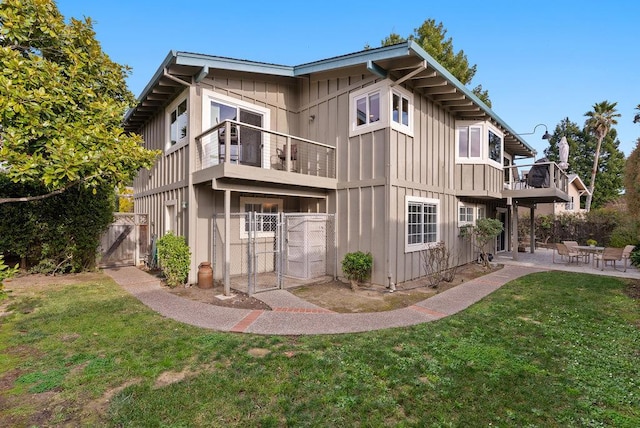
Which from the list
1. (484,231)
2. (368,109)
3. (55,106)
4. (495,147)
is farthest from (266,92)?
(495,147)

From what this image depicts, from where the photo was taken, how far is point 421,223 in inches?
384

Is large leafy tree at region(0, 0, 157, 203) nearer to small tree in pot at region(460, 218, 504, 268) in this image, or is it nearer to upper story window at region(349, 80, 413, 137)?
upper story window at region(349, 80, 413, 137)

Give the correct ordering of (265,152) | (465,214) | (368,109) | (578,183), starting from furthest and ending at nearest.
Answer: (578,183) < (465,214) < (265,152) < (368,109)

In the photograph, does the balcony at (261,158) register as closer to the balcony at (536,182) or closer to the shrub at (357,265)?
the shrub at (357,265)

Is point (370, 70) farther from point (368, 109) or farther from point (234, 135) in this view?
point (234, 135)

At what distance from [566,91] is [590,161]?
3277 centimetres

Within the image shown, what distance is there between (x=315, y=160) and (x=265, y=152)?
5.30 feet

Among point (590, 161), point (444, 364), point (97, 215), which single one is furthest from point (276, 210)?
point (590, 161)

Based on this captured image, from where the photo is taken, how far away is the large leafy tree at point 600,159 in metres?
36.0

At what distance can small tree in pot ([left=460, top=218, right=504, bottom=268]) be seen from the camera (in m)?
11.1

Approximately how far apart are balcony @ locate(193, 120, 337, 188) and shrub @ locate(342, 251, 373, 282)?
2.34 m

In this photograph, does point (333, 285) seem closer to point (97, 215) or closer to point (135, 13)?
point (97, 215)

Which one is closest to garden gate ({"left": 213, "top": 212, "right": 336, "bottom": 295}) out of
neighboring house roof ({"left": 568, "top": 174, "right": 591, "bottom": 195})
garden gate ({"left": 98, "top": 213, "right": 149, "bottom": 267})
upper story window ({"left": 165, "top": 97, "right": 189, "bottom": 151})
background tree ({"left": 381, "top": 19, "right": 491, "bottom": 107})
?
upper story window ({"left": 165, "top": 97, "right": 189, "bottom": 151})

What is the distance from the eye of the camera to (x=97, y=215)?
10.5m
